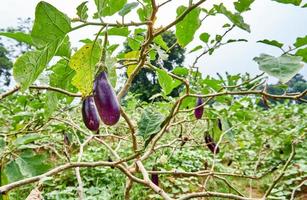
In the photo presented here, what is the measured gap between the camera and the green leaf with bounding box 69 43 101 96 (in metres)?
0.45

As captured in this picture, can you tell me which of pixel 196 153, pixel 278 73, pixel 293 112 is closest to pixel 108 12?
pixel 278 73

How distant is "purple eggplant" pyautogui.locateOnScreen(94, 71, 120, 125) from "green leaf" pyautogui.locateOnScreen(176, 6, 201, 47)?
0.20 meters

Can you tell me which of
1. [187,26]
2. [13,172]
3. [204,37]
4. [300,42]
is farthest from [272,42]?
[13,172]

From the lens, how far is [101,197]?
6.18 ft

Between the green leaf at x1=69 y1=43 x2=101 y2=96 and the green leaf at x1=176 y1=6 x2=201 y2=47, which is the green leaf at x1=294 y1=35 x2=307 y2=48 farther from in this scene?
the green leaf at x1=69 y1=43 x2=101 y2=96

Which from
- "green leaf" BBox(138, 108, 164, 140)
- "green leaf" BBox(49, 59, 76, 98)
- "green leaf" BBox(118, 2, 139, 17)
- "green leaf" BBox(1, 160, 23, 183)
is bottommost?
"green leaf" BBox(1, 160, 23, 183)

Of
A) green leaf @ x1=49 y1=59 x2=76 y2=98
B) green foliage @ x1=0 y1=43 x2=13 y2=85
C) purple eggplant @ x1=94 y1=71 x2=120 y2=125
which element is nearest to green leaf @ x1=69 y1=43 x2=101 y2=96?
purple eggplant @ x1=94 y1=71 x2=120 y2=125

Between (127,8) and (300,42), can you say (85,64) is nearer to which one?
(127,8)

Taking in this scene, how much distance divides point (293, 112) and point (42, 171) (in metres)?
3.38

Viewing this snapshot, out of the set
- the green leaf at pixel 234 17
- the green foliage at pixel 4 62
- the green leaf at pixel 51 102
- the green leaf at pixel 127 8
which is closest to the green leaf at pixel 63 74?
the green leaf at pixel 51 102

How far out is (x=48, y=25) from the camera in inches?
14.6

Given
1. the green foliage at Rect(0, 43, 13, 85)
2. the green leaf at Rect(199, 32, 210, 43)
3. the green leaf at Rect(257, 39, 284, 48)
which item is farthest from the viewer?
the green foliage at Rect(0, 43, 13, 85)

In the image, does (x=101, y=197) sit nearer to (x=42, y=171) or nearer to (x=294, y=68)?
(x=42, y=171)

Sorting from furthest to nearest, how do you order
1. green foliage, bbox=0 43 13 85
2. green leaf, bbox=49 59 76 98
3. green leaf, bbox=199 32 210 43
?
green foliage, bbox=0 43 13 85 < green leaf, bbox=199 32 210 43 < green leaf, bbox=49 59 76 98
